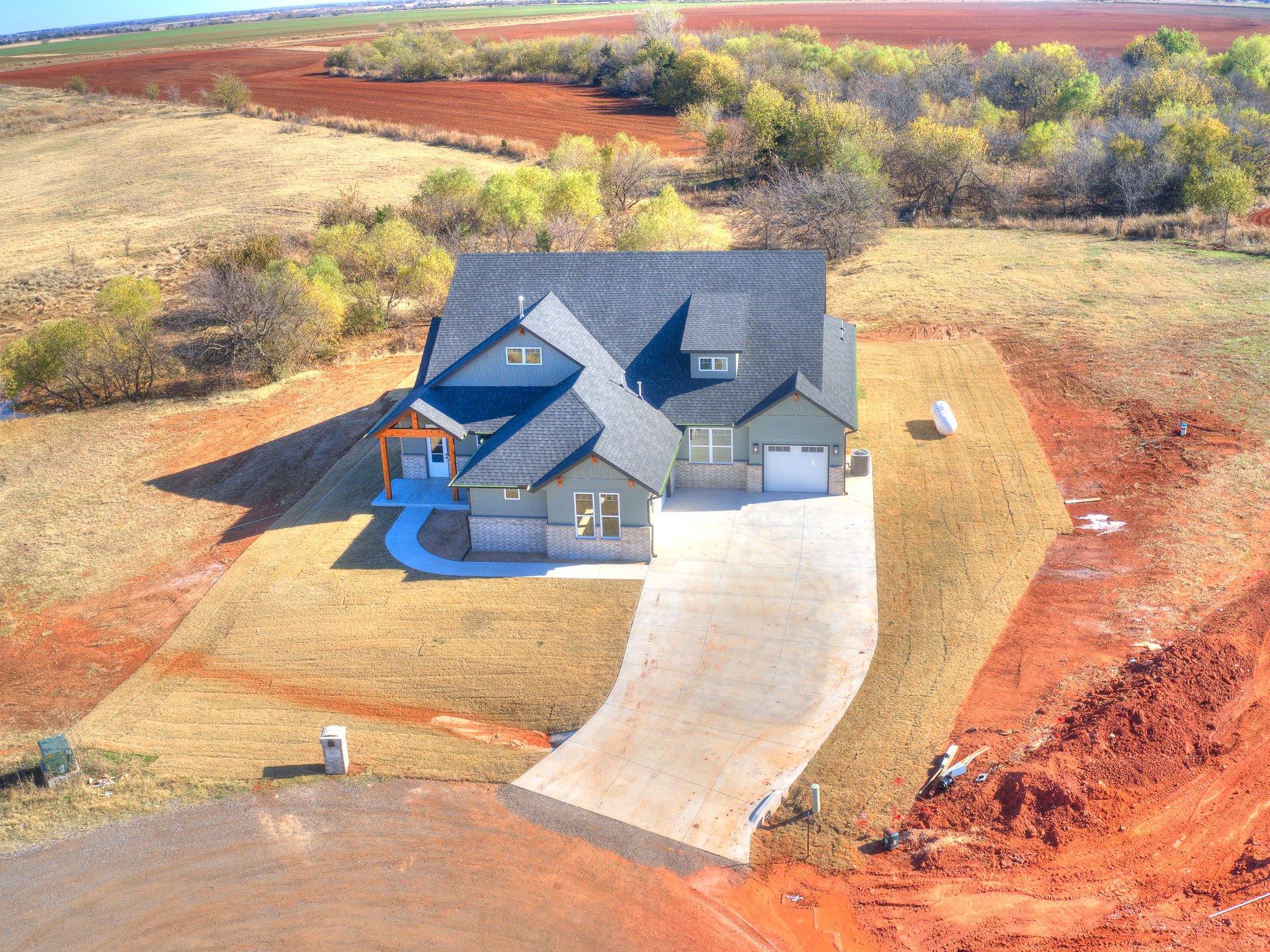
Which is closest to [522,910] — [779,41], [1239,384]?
[1239,384]

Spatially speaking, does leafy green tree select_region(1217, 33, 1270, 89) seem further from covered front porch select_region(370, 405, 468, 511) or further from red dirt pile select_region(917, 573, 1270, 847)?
covered front porch select_region(370, 405, 468, 511)

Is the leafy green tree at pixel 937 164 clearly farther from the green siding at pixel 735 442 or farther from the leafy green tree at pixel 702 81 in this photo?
the green siding at pixel 735 442

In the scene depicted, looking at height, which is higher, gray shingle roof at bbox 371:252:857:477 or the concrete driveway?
gray shingle roof at bbox 371:252:857:477

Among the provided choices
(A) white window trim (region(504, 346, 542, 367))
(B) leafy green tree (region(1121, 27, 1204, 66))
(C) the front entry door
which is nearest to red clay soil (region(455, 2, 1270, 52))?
(B) leafy green tree (region(1121, 27, 1204, 66))

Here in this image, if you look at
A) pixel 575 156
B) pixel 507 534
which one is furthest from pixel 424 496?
pixel 575 156

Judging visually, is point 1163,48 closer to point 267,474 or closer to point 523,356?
point 523,356

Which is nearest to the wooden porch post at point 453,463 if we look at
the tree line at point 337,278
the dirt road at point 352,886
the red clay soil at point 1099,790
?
the dirt road at point 352,886
